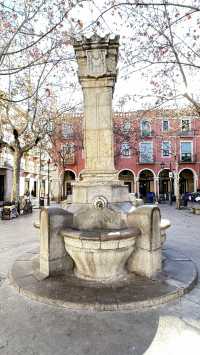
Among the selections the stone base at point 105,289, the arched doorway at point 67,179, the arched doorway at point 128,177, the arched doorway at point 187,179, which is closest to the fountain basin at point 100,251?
the stone base at point 105,289

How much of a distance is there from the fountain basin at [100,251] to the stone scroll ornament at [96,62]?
3086 mm

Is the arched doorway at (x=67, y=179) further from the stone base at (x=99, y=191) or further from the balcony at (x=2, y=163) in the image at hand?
the stone base at (x=99, y=191)

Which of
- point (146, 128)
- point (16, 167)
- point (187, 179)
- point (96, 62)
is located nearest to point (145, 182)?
point (187, 179)

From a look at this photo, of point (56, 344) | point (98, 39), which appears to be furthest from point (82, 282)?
point (98, 39)

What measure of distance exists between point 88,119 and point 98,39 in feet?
5.18

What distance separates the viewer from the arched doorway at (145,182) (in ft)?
113

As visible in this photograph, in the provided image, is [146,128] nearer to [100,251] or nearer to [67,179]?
[67,179]

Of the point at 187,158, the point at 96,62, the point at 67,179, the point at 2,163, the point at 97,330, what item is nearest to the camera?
the point at 97,330

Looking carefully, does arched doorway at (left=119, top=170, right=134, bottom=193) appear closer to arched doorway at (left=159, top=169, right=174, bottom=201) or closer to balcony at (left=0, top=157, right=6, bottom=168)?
arched doorway at (left=159, top=169, right=174, bottom=201)

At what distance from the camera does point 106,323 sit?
110 inches

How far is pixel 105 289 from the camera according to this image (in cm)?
353

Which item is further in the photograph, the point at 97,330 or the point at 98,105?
the point at 98,105

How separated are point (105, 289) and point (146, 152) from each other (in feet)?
102

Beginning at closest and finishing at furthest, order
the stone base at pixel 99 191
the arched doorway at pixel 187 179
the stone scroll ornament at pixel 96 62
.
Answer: the stone base at pixel 99 191 → the stone scroll ornament at pixel 96 62 → the arched doorway at pixel 187 179
